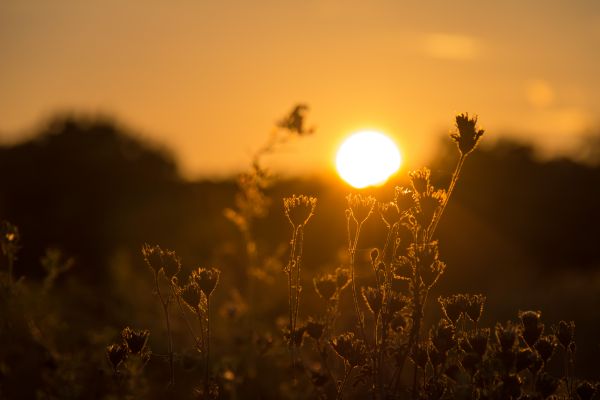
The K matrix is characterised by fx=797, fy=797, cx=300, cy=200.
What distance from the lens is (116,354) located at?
2.75 meters

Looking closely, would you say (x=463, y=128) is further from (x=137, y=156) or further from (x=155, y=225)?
(x=137, y=156)

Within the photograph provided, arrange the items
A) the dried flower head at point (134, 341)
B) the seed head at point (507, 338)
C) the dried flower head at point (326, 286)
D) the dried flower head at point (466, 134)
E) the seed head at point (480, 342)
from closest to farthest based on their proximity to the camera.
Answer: the seed head at point (507, 338) < the seed head at point (480, 342) < the dried flower head at point (134, 341) < the dried flower head at point (466, 134) < the dried flower head at point (326, 286)

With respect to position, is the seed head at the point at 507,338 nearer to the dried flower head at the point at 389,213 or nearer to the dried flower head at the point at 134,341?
the dried flower head at the point at 389,213

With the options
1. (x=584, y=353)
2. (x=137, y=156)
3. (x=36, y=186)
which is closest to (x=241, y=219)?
(x=584, y=353)

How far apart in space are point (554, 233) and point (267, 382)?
91.5 feet


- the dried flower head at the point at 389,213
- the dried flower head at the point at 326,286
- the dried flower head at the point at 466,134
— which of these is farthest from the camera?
the dried flower head at the point at 326,286

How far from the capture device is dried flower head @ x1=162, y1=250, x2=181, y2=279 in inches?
107

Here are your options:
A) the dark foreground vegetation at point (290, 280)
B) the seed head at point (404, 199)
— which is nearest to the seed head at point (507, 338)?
the dark foreground vegetation at point (290, 280)

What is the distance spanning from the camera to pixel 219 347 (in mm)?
6363

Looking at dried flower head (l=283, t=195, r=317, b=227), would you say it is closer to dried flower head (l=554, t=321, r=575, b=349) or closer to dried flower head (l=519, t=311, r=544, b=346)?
dried flower head (l=519, t=311, r=544, b=346)

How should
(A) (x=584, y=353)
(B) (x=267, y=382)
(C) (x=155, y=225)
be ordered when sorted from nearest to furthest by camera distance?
(B) (x=267, y=382) < (A) (x=584, y=353) < (C) (x=155, y=225)

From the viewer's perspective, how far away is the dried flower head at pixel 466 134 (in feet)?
9.22

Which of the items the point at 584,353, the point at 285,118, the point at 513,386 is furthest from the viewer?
the point at 584,353

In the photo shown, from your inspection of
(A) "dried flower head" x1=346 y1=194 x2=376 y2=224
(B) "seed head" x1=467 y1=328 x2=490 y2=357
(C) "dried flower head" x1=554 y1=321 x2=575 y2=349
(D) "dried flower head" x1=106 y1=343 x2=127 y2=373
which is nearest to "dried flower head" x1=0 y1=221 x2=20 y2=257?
(D) "dried flower head" x1=106 y1=343 x2=127 y2=373
